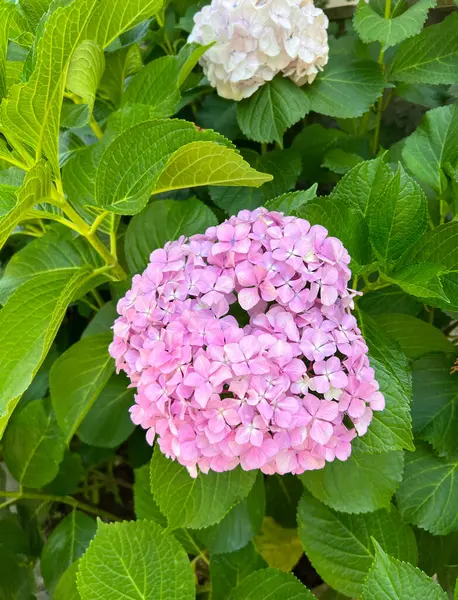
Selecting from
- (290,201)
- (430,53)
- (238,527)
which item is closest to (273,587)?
(238,527)

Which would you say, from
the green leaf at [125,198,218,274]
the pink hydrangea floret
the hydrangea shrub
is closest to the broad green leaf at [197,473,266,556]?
the hydrangea shrub

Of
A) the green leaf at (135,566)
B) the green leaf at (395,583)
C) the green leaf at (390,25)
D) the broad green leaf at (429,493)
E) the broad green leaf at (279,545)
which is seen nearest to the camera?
the green leaf at (395,583)

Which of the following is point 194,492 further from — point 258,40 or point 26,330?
point 258,40

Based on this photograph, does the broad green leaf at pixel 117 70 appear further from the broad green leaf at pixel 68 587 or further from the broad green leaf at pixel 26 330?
the broad green leaf at pixel 68 587

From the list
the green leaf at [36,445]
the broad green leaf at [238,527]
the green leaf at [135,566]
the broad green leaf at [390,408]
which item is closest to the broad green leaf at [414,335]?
the broad green leaf at [390,408]

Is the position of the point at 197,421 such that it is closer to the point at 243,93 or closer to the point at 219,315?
the point at 219,315

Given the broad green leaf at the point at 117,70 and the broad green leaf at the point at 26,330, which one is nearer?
the broad green leaf at the point at 26,330

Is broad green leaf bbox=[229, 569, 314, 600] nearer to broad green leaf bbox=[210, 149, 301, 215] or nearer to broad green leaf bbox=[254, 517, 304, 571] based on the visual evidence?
broad green leaf bbox=[254, 517, 304, 571]
